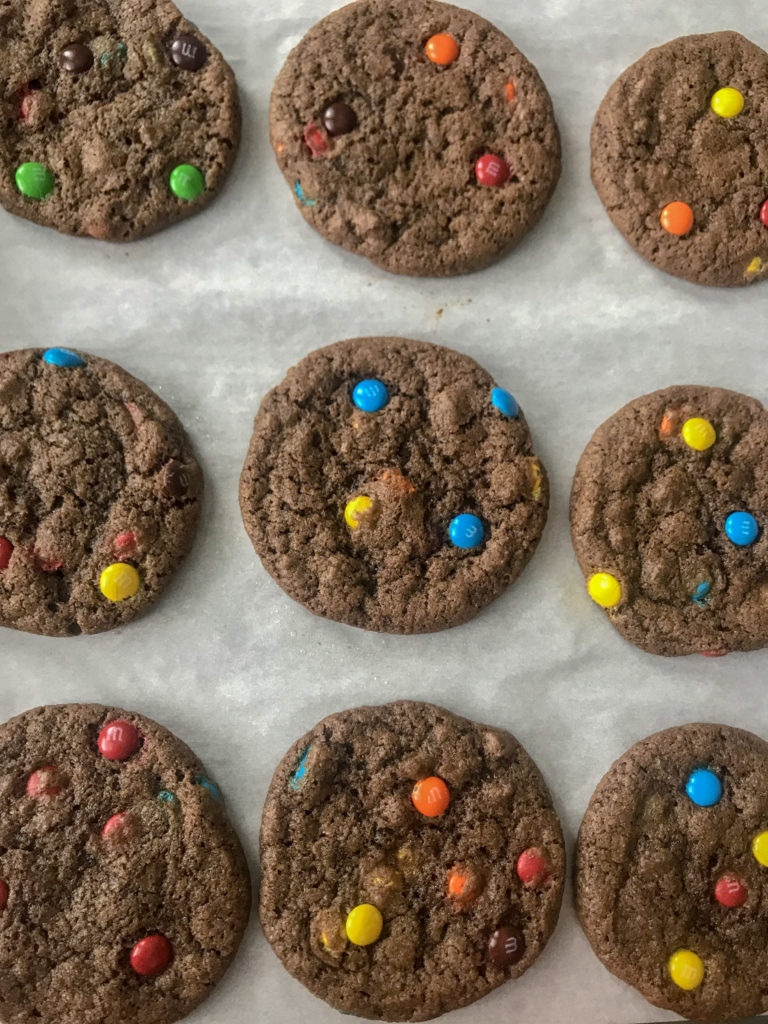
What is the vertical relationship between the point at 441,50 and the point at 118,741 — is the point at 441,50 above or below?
above

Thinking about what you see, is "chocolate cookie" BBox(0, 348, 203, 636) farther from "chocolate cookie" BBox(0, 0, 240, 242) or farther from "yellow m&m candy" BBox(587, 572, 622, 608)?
"yellow m&m candy" BBox(587, 572, 622, 608)

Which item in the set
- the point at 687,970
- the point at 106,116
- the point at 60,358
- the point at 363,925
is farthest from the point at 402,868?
the point at 106,116

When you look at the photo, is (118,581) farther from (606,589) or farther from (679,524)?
(679,524)

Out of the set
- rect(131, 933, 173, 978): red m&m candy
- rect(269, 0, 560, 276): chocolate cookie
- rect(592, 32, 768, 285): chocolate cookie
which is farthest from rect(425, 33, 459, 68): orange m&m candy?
rect(131, 933, 173, 978): red m&m candy

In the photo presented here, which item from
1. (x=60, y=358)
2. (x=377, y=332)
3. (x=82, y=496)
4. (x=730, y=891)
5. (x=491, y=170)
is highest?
(x=491, y=170)

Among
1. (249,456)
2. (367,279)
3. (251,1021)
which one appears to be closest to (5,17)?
(367,279)

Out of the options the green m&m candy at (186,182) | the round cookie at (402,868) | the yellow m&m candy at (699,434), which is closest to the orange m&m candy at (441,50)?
the green m&m candy at (186,182)
